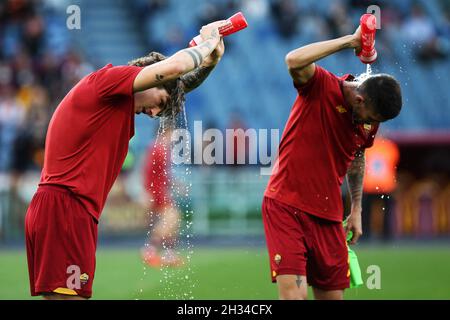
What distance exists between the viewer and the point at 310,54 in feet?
19.9

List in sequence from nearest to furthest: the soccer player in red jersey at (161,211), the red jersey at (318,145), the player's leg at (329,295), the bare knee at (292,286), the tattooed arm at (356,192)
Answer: the bare knee at (292,286) < the red jersey at (318,145) < the player's leg at (329,295) < the tattooed arm at (356,192) < the soccer player in red jersey at (161,211)

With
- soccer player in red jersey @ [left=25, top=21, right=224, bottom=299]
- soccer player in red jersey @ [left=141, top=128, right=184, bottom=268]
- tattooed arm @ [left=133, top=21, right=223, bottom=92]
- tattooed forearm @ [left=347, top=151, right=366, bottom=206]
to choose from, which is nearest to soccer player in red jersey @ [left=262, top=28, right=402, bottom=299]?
tattooed forearm @ [left=347, top=151, right=366, bottom=206]

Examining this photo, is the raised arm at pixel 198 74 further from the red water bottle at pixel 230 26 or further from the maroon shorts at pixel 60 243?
the maroon shorts at pixel 60 243

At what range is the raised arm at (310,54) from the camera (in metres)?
6.08

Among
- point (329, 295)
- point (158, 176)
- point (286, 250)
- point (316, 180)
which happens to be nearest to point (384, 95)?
point (316, 180)

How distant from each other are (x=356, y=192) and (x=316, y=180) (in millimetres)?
627

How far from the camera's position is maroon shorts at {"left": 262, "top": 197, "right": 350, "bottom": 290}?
20.9ft

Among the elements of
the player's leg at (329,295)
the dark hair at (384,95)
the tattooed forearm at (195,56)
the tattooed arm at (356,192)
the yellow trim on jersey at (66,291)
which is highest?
the tattooed forearm at (195,56)

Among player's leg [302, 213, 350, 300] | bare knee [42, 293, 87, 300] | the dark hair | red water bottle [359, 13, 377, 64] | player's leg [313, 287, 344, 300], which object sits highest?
red water bottle [359, 13, 377, 64]

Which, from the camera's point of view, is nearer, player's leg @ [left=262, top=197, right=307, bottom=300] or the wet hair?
the wet hair

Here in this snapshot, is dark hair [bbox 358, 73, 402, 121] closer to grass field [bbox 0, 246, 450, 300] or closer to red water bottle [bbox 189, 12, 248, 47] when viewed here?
red water bottle [bbox 189, 12, 248, 47]

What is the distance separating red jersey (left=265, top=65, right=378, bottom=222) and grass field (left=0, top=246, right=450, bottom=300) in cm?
332

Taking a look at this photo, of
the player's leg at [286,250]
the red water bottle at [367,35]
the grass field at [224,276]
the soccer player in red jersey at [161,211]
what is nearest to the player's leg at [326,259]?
the player's leg at [286,250]

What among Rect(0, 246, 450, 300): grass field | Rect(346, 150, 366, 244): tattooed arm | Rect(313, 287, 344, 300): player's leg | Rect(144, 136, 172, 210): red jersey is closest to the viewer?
Rect(313, 287, 344, 300): player's leg
